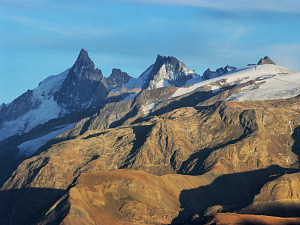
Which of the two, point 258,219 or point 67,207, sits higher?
point 67,207

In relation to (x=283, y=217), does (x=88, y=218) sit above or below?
above

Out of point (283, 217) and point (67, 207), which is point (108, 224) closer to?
point (67, 207)

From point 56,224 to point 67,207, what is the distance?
8.48 metres

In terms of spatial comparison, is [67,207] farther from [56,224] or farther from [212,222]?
[212,222]

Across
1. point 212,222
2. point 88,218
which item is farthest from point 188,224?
point 88,218

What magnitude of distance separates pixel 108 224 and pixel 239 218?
4159 cm

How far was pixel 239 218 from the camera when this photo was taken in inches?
6993

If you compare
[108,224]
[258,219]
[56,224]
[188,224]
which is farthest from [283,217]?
[56,224]

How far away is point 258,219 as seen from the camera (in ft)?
582

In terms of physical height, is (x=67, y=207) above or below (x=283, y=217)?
above

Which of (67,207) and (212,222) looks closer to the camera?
(212,222)

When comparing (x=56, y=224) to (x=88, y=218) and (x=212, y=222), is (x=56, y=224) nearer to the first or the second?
(x=88, y=218)

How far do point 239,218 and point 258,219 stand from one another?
194 inches

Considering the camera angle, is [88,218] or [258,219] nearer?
[258,219]
